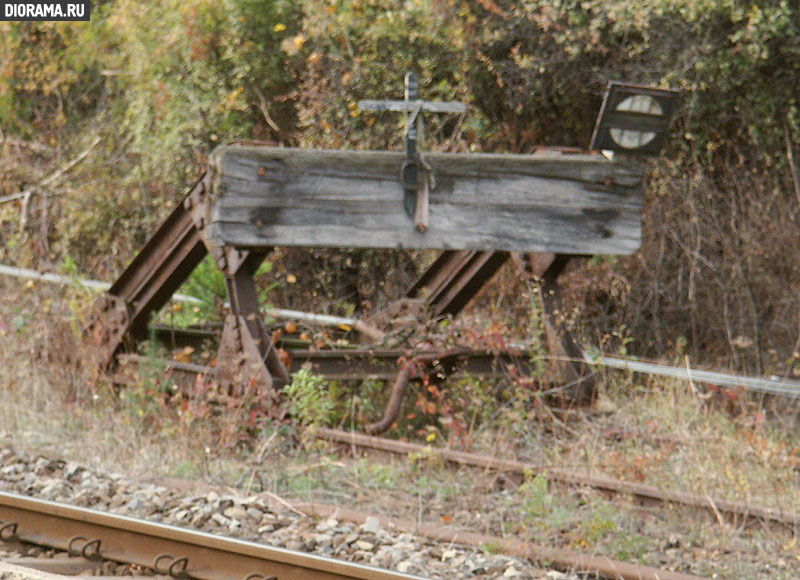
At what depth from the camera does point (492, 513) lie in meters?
5.95

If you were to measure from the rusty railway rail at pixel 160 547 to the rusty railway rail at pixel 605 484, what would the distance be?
2025mm

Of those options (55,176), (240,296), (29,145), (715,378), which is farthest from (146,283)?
(29,145)

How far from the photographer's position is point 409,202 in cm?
695

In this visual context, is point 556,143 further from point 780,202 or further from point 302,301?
point 302,301

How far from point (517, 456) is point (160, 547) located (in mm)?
2995

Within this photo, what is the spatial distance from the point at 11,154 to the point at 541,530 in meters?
11.8

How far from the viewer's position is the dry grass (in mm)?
5672

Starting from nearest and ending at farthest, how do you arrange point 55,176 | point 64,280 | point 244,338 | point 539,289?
1. point 244,338
2. point 539,289
3. point 64,280
4. point 55,176

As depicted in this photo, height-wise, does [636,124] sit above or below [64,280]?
above

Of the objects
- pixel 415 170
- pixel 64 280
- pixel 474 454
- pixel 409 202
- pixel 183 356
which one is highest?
pixel 415 170

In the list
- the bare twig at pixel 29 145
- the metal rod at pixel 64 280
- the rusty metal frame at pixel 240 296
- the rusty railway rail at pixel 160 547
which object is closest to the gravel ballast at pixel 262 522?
the rusty railway rail at pixel 160 547

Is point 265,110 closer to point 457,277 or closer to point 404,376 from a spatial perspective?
point 457,277

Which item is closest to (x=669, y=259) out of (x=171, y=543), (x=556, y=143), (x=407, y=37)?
(x=556, y=143)

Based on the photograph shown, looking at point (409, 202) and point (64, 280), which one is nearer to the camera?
point (409, 202)
